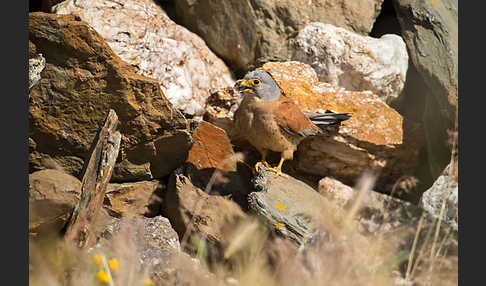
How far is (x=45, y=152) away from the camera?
182 inches

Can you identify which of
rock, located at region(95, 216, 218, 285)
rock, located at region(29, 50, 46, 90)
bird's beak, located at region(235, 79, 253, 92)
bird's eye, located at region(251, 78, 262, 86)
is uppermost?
bird's eye, located at region(251, 78, 262, 86)

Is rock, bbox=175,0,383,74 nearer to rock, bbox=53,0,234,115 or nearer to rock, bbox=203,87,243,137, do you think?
rock, bbox=53,0,234,115

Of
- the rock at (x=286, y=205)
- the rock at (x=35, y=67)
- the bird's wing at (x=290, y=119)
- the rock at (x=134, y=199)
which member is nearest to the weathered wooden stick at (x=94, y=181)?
the rock at (x=35, y=67)

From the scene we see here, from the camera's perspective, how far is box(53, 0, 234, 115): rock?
5.28m

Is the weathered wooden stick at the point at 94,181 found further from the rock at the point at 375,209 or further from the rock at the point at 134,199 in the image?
the rock at the point at 375,209

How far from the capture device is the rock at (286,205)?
4168 millimetres

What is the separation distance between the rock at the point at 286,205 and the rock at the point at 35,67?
7.50 feet

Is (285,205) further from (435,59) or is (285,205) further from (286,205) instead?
(435,59)

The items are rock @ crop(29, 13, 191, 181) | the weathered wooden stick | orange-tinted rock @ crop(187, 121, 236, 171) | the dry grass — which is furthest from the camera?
orange-tinted rock @ crop(187, 121, 236, 171)

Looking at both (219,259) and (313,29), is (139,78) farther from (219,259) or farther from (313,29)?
(313,29)

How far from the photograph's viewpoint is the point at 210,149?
5270mm

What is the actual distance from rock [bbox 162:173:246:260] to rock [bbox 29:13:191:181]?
59 cm

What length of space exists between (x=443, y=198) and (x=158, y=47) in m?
3.89

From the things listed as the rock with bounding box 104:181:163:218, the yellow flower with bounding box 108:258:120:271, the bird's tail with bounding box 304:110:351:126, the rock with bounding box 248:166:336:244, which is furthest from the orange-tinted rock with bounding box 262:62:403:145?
the yellow flower with bounding box 108:258:120:271
